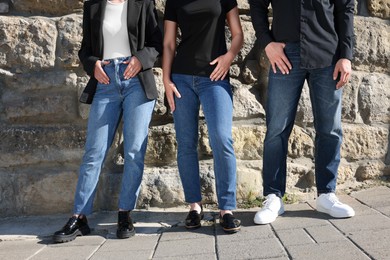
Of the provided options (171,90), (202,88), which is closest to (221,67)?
(202,88)

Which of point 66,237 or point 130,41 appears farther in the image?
point 130,41

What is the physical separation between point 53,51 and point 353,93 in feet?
7.34

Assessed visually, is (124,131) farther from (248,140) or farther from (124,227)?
(248,140)

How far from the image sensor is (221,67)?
8.59 ft

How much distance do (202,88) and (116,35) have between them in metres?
0.64

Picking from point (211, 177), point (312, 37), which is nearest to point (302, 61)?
point (312, 37)

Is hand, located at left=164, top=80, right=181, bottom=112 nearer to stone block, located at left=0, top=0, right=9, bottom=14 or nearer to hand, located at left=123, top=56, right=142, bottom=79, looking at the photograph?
hand, located at left=123, top=56, right=142, bottom=79

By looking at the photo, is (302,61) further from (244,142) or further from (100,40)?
(100,40)

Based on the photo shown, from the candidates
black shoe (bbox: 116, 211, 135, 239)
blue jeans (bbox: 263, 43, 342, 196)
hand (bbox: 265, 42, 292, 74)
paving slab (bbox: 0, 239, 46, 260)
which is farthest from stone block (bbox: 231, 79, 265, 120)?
paving slab (bbox: 0, 239, 46, 260)

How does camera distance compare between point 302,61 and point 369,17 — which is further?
point 369,17

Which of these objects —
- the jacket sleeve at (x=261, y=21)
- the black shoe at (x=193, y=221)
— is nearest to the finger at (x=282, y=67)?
the jacket sleeve at (x=261, y=21)

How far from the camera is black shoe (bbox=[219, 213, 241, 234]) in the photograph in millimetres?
2521

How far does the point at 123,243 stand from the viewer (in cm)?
253

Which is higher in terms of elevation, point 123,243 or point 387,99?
point 387,99
